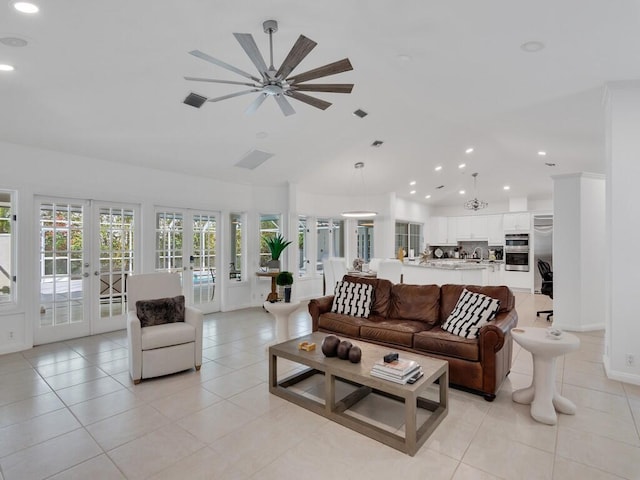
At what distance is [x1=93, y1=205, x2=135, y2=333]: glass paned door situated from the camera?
5.32 m

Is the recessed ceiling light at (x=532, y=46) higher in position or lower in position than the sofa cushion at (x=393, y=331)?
higher

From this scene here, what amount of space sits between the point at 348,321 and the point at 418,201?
24.2 ft

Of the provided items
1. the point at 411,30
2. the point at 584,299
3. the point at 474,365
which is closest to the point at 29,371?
the point at 474,365

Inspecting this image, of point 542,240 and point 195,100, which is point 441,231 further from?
point 195,100

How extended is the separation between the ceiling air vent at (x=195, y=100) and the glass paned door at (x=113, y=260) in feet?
7.58

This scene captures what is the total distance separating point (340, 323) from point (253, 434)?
5.96 ft

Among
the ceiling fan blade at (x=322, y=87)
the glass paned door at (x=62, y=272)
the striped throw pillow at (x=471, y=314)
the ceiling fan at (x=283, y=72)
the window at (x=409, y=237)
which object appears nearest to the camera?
the ceiling fan at (x=283, y=72)

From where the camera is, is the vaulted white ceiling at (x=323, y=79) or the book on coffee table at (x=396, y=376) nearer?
the book on coffee table at (x=396, y=376)

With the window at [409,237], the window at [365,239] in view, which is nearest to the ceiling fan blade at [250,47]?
the window at [365,239]

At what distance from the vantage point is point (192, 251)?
6.39m

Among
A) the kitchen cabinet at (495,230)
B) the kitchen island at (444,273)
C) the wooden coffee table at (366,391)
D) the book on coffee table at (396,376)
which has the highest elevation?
the kitchen cabinet at (495,230)

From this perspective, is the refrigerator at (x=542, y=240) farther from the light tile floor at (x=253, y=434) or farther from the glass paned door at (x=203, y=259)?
the glass paned door at (x=203, y=259)

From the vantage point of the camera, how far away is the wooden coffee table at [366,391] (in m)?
2.33

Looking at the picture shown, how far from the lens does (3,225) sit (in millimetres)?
4457
